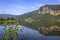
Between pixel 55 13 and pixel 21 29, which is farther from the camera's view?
pixel 55 13

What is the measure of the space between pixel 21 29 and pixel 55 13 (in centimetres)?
10150

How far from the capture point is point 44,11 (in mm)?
118500

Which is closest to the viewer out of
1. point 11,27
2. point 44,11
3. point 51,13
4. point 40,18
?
point 11,27

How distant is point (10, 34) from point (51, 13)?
102477mm

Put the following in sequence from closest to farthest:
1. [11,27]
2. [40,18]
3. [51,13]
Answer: [11,27], [40,18], [51,13]

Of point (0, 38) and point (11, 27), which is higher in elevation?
point (11, 27)

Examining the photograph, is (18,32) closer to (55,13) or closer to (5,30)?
(5,30)

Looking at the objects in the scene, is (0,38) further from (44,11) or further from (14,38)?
(44,11)

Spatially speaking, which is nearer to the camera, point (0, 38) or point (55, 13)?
point (0, 38)

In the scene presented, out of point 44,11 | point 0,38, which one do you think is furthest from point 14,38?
point 44,11

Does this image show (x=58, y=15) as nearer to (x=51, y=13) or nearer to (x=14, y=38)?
(x=51, y=13)

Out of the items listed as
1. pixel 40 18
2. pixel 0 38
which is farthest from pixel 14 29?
pixel 40 18

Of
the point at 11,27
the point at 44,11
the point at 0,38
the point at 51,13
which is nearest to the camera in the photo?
the point at 11,27

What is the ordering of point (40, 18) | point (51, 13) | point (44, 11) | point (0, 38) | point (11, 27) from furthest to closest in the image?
point (44, 11)
point (51, 13)
point (40, 18)
point (0, 38)
point (11, 27)
